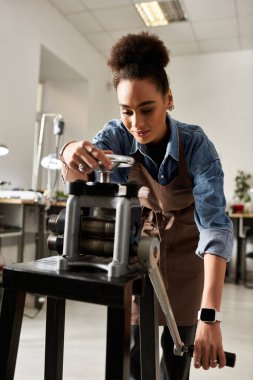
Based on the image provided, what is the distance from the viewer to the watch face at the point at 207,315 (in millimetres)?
677

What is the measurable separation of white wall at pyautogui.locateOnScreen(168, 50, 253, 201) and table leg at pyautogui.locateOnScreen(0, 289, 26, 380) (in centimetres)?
424

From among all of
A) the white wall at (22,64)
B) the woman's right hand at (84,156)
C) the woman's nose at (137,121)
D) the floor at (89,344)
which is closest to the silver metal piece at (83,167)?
the woman's right hand at (84,156)

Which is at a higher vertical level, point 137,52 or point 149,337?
point 137,52

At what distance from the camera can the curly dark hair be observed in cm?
80

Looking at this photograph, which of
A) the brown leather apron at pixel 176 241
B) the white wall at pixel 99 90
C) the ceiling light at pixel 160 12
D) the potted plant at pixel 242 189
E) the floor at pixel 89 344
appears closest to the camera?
the brown leather apron at pixel 176 241

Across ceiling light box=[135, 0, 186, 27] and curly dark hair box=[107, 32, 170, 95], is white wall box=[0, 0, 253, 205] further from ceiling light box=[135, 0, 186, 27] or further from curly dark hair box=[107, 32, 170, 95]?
curly dark hair box=[107, 32, 170, 95]

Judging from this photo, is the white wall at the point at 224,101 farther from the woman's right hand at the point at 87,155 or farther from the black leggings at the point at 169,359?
the woman's right hand at the point at 87,155

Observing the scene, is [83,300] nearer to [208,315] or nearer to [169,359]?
[208,315]

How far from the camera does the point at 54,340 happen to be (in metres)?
0.74

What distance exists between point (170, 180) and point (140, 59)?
0.36m

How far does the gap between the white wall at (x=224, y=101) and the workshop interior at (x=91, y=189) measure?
0.01m

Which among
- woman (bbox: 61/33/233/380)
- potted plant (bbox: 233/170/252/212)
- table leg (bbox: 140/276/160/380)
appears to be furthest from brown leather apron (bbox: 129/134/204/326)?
potted plant (bbox: 233/170/252/212)

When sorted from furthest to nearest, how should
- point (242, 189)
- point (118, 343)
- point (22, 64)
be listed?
point (242, 189), point (22, 64), point (118, 343)

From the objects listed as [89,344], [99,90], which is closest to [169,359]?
[89,344]
